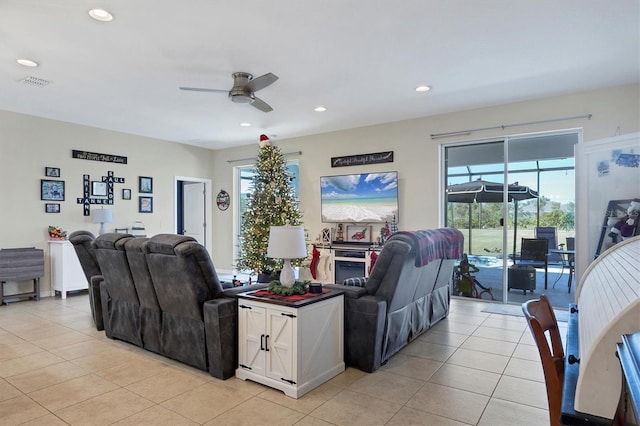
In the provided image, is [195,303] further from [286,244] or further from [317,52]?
[317,52]

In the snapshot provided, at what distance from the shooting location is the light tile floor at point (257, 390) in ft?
7.95

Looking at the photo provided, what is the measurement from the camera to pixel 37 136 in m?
6.03

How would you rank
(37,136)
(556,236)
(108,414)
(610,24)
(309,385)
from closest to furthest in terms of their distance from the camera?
(108,414) → (309,385) → (610,24) → (556,236) → (37,136)

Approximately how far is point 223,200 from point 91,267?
4310 millimetres

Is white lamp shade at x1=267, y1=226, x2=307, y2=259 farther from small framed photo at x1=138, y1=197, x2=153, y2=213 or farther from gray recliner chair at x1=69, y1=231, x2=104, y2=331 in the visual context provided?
small framed photo at x1=138, y1=197, x2=153, y2=213

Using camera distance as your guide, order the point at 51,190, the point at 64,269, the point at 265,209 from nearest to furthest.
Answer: the point at 64,269, the point at 265,209, the point at 51,190

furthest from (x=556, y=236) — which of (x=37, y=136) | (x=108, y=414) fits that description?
(x=37, y=136)

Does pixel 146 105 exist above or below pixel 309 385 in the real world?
above

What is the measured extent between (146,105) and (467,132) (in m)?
4.83

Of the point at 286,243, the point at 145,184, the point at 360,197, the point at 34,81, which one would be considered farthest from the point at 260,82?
the point at 145,184

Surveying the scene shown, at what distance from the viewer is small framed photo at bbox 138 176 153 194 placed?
743cm

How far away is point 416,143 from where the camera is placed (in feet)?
20.2

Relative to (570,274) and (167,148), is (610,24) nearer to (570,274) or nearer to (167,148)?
(570,274)

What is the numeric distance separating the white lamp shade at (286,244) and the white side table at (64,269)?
4.48m
